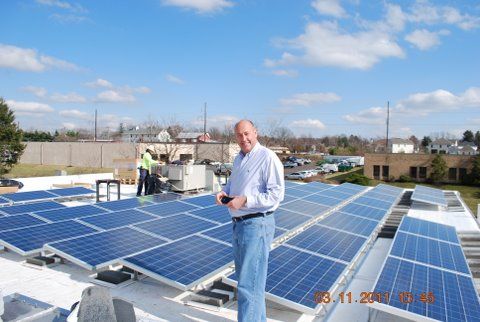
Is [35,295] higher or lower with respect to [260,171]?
lower

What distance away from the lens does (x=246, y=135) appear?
13.2 feet

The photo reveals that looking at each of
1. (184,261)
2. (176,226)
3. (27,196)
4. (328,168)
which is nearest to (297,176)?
(328,168)

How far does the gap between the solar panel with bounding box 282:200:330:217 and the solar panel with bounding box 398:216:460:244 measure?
223cm

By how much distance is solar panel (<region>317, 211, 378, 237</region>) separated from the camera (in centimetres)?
897

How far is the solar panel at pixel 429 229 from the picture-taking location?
9148mm

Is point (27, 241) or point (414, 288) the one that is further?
point (27, 241)

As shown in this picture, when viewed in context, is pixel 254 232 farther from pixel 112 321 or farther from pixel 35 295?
pixel 35 295

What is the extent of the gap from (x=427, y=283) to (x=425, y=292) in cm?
51

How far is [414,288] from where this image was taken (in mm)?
5043

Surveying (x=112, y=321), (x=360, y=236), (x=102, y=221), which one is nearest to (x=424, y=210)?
(x=360, y=236)

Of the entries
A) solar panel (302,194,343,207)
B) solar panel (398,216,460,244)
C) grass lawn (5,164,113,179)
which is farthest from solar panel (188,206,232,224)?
grass lawn (5,164,113,179)

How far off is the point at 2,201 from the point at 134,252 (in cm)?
857

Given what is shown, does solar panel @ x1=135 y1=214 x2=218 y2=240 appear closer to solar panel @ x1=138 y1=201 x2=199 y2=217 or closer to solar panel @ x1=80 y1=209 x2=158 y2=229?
solar panel @ x1=80 y1=209 x2=158 y2=229

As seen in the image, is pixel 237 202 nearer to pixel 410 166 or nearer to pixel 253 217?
pixel 253 217
